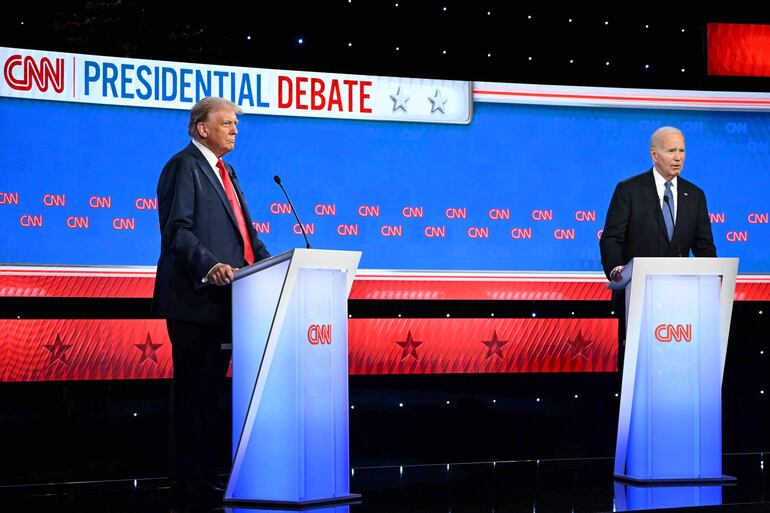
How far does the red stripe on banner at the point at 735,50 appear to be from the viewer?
5.93 meters

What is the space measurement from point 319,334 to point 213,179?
0.73 metres

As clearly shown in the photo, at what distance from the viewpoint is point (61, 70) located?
502 centimetres

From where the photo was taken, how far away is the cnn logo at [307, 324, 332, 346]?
362 centimetres

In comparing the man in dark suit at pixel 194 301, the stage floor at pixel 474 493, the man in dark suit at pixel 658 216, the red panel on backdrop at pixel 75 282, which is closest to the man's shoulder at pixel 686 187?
the man in dark suit at pixel 658 216

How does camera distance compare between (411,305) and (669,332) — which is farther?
(411,305)

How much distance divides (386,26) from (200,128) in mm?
1892

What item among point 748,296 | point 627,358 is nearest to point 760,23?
point 748,296

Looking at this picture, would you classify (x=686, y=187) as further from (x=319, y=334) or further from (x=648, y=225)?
(x=319, y=334)

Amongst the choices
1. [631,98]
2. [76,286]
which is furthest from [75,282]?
[631,98]

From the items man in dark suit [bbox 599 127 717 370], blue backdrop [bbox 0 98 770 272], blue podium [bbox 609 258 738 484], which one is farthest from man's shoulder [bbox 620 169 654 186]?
blue backdrop [bbox 0 98 770 272]

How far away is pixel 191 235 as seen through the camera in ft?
12.3

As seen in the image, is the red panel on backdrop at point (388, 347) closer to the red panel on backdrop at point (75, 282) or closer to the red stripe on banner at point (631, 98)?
the red panel on backdrop at point (75, 282)

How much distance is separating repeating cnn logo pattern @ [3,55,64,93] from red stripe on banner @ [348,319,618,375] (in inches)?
72.9

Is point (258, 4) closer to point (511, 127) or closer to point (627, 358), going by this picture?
point (511, 127)
